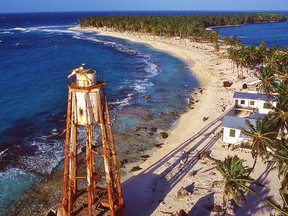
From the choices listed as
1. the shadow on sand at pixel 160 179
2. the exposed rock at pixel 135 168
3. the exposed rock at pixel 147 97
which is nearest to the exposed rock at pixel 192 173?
the shadow on sand at pixel 160 179

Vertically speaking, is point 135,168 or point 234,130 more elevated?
point 234,130

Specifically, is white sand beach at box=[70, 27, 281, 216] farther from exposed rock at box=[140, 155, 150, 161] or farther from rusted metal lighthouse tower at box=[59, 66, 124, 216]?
rusted metal lighthouse tower at box=[59, 66, 124, 216]

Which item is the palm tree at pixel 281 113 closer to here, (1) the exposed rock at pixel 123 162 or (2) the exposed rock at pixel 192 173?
(2) the exposed rock at pixel 192 173

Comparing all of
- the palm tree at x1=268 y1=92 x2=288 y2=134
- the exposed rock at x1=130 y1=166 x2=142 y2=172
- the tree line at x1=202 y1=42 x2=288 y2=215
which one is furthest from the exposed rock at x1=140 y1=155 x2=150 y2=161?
the palm tree at x1=268 y1=92 x2=288 y2=134

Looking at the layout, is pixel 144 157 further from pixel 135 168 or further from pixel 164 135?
pixel 164 135

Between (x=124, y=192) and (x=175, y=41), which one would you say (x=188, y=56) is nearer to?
(x=175, y=41)

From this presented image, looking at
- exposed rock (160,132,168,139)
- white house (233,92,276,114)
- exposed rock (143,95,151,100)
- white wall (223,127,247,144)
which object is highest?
white house (233,92,276,114)

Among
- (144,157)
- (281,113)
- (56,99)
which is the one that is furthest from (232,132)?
(56,99)
